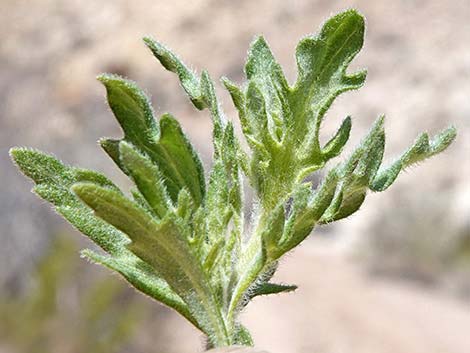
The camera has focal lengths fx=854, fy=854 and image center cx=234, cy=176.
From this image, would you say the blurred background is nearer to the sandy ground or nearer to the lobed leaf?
the sandy ground

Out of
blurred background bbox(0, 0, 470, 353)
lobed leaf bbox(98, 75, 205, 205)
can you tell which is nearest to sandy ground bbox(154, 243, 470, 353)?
blurred background bbox(0, 0, 470, 353)

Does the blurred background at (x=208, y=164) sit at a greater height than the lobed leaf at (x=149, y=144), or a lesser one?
greater

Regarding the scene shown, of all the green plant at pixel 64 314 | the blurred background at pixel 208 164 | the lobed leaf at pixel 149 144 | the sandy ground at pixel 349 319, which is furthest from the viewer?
the sandy ground at pixel 349 319

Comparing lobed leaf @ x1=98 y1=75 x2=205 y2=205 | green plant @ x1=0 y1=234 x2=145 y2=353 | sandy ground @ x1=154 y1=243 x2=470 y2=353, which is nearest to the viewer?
lobed leaf @ x1=98 y1=75 x2=205 y2=205

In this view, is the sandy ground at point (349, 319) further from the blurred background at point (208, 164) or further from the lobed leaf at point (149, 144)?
the lobed leaf at point (149, 144)

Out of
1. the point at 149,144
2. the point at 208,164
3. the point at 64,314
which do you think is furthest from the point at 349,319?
the point at 149,144

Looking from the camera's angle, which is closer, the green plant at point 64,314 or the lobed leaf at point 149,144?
the lobed leaf at point 149,144

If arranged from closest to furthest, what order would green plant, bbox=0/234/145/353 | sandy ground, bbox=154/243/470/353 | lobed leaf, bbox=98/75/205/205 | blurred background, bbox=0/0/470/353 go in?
lobed leaf, bbox=98/75/205/205
green plant, bbox=0/234/145/353
blurred background, bbox=0/0/470/353
sandy ground, bbox=154/243/470/353

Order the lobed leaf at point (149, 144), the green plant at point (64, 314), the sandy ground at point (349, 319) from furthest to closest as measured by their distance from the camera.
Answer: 1. the sandy ground at point (349, 319)
2. the green plant at point (64, 314)
3. the lobed leaf at point (149, 144)

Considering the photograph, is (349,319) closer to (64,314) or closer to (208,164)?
(64,314)

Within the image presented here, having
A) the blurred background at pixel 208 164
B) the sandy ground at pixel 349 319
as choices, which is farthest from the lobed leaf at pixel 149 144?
the sandy ground at pixel 349 319
